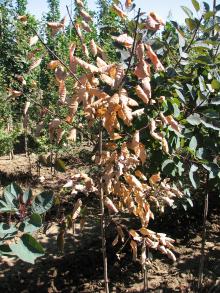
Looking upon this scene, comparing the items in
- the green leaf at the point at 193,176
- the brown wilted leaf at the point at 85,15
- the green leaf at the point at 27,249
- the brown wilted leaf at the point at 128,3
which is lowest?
the green leaf at the point at 27,249

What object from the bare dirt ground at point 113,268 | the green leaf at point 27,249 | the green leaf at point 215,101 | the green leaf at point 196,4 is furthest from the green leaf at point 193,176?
the bare dirt ground at point 113,268

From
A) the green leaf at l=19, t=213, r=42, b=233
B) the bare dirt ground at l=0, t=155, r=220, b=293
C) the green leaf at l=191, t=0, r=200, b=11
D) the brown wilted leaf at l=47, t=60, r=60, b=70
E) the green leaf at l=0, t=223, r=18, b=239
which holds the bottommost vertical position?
the bare dirt ground at l=0, t=155, r=220, b=293

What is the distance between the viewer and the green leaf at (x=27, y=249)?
48.7 inches

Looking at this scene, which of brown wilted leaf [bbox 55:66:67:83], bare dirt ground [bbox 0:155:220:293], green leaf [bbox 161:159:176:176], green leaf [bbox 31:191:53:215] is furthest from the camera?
bare dirt ground [bbox 0:155:220:293]

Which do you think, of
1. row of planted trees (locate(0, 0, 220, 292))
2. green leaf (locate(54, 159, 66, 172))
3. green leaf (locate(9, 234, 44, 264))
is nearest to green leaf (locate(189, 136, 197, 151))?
row of planted trees (locate(0, 0, 220, 292))

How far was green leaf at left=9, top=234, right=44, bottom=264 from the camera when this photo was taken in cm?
124

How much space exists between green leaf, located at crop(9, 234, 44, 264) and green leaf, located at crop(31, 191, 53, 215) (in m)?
0.15

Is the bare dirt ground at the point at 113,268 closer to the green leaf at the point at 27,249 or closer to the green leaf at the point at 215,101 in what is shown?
the green leaf at the point at 215,101

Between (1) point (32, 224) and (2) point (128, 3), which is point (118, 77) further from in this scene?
(1) point (32, 224)

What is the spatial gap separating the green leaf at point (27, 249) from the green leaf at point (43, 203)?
15 cm

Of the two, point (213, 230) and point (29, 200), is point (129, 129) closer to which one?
point (29, 200)

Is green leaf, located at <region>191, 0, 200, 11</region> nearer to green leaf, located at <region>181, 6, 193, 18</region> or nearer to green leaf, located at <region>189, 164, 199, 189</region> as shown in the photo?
green leaf, located at <region>181, 6, 193, 18</region>

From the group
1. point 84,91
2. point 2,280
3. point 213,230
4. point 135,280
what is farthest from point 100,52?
point 213,230

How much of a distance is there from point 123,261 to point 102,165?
9.12 ft
